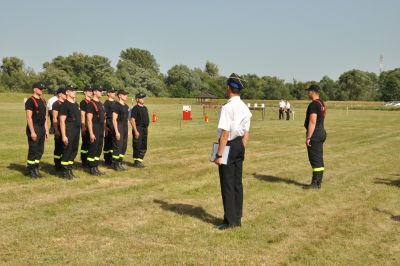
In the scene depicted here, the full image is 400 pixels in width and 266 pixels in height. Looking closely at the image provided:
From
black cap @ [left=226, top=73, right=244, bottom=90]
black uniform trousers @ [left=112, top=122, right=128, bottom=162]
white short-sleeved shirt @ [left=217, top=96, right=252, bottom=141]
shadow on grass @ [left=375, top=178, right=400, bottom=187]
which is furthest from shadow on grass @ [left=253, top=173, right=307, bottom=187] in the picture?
black cap @ [left=226, top=73, right=244, bottom=90]

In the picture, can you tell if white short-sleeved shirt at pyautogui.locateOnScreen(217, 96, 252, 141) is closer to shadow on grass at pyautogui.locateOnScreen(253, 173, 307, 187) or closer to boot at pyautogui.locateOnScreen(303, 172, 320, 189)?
boot at pyautogui.locateOnScreen(303, 172, 320, 189)

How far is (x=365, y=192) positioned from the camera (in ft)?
32.1

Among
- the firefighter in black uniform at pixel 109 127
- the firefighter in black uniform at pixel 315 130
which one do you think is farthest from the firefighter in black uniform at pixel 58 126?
the firefighter in black uniform at pixel 315 130

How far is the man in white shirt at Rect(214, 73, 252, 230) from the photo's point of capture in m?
6.48

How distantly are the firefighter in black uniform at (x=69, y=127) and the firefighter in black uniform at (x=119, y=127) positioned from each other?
132 centimetres

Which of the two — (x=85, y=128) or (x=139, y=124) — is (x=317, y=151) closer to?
(x=139, y=124)

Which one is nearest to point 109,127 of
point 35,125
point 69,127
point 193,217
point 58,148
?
point 58,148

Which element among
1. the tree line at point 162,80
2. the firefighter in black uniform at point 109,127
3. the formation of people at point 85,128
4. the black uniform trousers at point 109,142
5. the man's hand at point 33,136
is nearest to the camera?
the man's hand at point 33,136

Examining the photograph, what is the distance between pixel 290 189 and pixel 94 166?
491 centimetres

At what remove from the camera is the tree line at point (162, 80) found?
97.9 m

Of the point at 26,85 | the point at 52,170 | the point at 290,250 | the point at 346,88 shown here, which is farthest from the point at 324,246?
the point at 346,88

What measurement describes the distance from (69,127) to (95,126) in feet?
2.69

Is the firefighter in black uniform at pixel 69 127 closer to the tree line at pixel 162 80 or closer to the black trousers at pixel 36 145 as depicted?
the black trousers at pixel 36 145

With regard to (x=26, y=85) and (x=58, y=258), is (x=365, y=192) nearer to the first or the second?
(x=58, y=258)
